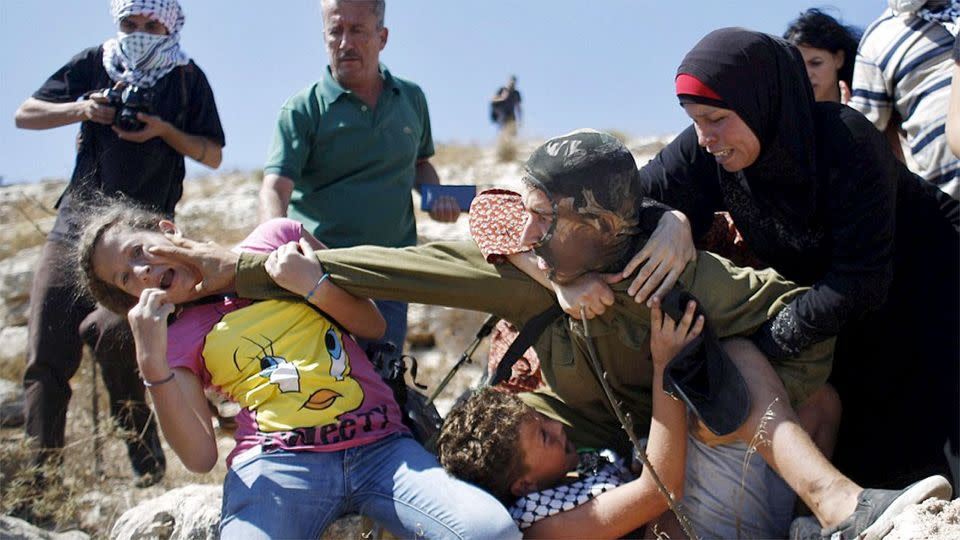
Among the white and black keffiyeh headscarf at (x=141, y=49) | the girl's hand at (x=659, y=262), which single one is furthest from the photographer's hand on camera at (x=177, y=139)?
the girl's hand at (x=659, y=262)

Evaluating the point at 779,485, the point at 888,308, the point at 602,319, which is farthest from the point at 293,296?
the point at 888,308

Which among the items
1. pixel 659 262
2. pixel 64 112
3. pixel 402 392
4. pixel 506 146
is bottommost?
pixel 506 146

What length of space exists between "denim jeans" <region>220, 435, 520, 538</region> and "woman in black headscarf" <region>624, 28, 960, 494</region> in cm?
91

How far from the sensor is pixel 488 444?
364 centimetres

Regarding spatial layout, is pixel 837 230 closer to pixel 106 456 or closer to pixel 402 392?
pixel 402 392

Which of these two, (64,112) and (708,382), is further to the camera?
(64,112)

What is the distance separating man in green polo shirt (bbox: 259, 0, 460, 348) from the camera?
5082 millimetres

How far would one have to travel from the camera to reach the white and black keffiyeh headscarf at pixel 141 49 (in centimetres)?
511

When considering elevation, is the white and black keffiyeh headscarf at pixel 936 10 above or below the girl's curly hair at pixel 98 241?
above

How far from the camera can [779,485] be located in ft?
12.3

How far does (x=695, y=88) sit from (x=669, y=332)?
2.65 feet

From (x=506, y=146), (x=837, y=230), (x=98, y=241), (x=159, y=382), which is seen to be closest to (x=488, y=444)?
(x=159, y=382)

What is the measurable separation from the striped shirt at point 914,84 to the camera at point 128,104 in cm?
321

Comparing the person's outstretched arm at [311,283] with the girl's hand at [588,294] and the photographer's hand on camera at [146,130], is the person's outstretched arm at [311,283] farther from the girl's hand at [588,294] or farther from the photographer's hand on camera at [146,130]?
the photographer's hand on camera at [146,130]
